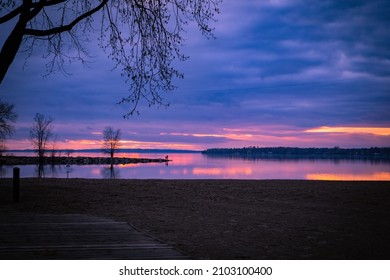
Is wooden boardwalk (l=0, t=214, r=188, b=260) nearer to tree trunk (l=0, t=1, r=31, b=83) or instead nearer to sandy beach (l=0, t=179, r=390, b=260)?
sandy beach (l=0, t=179, r=390, b=260)

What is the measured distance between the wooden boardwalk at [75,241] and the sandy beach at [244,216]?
0.63 m

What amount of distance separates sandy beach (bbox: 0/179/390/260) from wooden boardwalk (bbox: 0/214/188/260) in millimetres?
631

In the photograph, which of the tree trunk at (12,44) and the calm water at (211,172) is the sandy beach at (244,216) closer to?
the tree trunk at (12,44)

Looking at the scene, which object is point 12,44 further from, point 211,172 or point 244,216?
point 211,172

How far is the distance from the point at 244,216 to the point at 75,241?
6.12 meters

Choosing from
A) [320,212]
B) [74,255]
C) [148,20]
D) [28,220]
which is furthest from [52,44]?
[320,212]

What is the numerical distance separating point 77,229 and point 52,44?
16.7ft

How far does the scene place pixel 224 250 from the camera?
7.36m

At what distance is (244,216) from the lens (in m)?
12.1

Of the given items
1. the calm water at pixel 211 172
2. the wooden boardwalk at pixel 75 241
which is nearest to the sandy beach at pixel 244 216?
the wooden boardwalk at pixel 75 241

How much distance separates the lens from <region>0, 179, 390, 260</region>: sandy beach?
763cm

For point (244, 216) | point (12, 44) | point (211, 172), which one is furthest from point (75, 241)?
point (211, 172)

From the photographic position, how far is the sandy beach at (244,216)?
763cm

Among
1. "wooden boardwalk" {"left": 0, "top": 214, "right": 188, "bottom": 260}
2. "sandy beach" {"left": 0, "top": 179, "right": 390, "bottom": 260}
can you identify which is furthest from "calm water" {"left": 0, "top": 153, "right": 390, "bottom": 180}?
"wooden boardwalk" {"left": 0, "top": 214, "right": 188, "bottom": 260}
